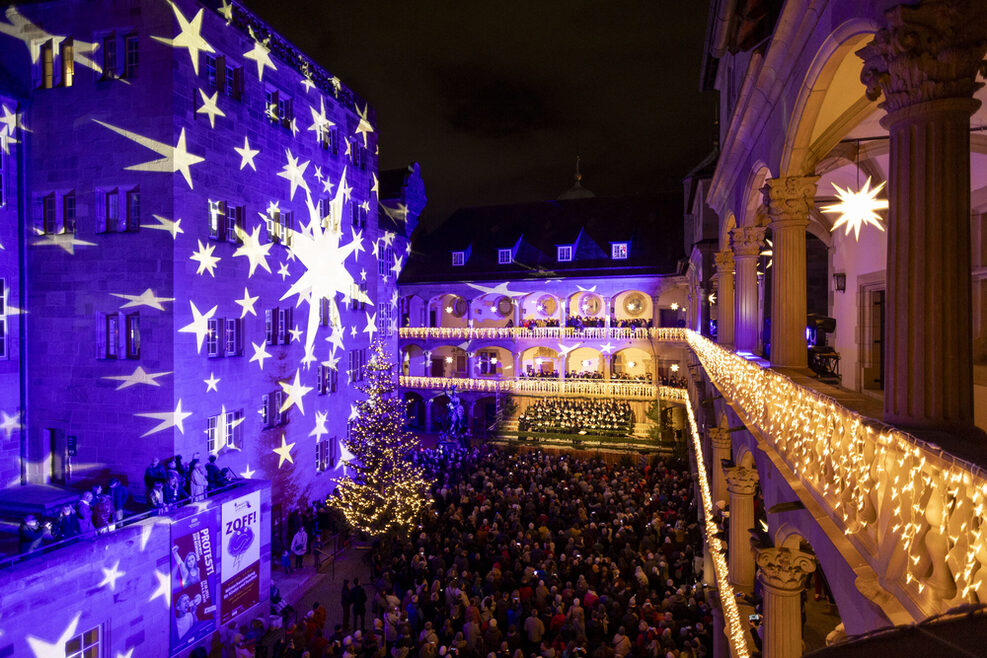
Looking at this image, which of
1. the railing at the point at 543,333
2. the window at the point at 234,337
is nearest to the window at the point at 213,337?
the window at the point at 234,337

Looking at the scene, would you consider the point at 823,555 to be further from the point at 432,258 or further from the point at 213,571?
the point at 432,258

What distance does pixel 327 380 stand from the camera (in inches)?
1025

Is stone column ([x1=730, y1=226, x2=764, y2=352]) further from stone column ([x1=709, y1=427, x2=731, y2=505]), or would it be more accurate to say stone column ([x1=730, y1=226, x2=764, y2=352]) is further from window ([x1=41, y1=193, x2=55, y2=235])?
window ([x1=41, y1=193, x2=55, y2=235])

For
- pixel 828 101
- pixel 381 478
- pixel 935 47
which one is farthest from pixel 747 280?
pixel 381 478

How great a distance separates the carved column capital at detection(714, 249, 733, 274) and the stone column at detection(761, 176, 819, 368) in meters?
7.10

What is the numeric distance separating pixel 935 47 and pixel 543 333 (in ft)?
108

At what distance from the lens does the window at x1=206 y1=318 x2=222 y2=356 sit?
18.8 metres

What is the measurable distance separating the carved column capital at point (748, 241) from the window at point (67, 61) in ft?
69.4

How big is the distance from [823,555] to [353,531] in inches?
712

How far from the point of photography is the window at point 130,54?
58.0ft

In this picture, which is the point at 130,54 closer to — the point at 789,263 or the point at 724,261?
the point at 724,261

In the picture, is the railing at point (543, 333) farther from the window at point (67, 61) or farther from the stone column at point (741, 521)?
the window at point (67, 61)

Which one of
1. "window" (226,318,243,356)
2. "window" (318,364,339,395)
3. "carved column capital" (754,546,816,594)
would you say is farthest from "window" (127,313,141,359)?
"carved column capital" (754,546,816,594)

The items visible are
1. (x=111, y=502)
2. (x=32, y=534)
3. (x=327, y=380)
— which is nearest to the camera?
(x=32, y=534)
